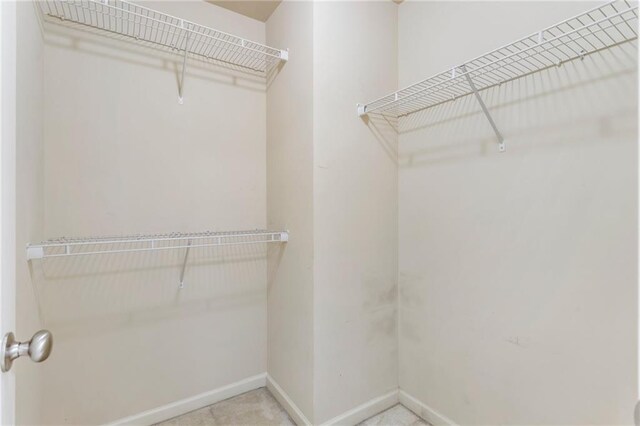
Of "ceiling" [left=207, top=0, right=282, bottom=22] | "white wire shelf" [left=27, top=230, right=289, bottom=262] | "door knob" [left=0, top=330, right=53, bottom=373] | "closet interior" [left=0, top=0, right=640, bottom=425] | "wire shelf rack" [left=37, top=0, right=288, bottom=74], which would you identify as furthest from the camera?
"ceiling" [left=207, top=0, right=282, bottom=22]

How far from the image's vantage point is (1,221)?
0.57 meters

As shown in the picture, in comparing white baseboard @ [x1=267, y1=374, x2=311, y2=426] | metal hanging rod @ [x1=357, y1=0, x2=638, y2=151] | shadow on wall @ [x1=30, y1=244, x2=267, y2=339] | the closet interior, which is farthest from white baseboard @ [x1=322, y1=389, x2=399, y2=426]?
metal hanging rod @ [x1=357, y1=0, x2=638, y2=151]

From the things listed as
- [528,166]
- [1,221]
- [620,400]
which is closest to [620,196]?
[528,166]

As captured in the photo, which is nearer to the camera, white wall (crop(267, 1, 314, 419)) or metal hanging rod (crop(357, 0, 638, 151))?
metal hanging rod (crop(357, 0, 638, 151))

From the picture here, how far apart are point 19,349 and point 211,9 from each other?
1.88 metres

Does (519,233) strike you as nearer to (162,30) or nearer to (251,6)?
(251,6)

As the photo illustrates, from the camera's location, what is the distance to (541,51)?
3.79 feet

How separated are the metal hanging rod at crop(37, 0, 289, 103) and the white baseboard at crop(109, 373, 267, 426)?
1.68 meters

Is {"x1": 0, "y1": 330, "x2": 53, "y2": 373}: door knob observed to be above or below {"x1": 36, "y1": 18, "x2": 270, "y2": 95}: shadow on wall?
below

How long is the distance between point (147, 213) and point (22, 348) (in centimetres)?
109

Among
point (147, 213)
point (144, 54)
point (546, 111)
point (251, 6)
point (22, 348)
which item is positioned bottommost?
point (22, 348)

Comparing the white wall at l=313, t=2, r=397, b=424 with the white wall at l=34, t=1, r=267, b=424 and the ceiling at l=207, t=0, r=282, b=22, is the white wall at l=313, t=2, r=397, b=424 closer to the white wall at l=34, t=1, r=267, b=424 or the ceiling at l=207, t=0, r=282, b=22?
the ceiling at l=207, t=0, r=282, b=22

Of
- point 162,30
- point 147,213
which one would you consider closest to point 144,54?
point 162,30

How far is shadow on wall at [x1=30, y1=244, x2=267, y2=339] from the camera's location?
1392 millimetres
